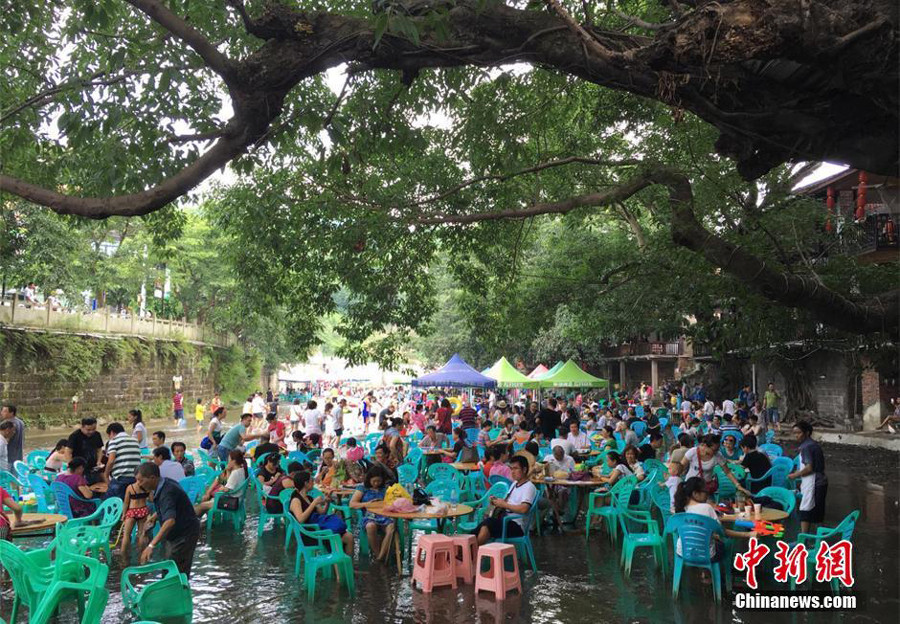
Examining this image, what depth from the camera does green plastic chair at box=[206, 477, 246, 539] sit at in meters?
9.08

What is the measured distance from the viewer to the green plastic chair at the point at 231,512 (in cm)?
908

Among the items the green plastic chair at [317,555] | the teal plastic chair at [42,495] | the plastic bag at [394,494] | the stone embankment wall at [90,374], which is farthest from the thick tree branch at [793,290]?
the stone embankment wall at [90,374]

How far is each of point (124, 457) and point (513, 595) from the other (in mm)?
4934

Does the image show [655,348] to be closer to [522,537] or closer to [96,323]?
[96,323]

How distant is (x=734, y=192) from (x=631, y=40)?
7024 millimetres

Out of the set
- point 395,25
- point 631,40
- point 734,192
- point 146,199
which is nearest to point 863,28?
point 631,40

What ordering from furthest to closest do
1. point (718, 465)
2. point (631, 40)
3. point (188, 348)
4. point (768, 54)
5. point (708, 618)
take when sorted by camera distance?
point (188, 348) → point (718, 465) → point (708, 618) → point (631, 40) → point (768, 54)

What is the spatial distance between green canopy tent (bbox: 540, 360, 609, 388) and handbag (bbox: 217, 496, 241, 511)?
13517 mm

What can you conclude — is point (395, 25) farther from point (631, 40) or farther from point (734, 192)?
point (734, 192)

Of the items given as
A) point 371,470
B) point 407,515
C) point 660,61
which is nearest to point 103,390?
point 371,470

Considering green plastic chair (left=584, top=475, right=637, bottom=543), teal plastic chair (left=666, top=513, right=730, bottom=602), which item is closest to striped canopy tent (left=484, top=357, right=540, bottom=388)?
green plastic chair (left=584, top=475, right=637, bottom=543)

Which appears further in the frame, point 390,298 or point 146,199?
point 390,298

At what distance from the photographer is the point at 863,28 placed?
383cm

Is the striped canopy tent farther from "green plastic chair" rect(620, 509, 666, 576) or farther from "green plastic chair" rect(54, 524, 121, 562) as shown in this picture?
"green plastic chair" rect(54, 524, 121, 562)
